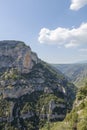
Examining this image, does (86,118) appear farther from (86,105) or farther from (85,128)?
(86,105)

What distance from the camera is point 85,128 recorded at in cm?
15212

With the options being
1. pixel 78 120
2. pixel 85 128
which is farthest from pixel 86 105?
pixel 85 128

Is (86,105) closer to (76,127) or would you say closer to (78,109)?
(78,109)

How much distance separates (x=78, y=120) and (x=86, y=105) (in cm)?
2231

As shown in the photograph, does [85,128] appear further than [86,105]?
No

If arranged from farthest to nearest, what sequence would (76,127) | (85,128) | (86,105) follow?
1. (86,105)
2. (76,127)
3. (85,128)

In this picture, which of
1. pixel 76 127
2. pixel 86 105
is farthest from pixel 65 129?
pixel 86 105

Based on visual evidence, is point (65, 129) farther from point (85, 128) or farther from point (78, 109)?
point (78, 109)

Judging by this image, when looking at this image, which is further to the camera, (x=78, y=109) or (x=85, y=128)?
(x=78, y=109)

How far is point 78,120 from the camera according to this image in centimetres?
16825

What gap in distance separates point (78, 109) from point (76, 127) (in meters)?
32.5

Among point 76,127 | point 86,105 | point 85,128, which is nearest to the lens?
point 85,128

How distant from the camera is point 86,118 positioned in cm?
15725

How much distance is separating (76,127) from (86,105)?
28.1m
